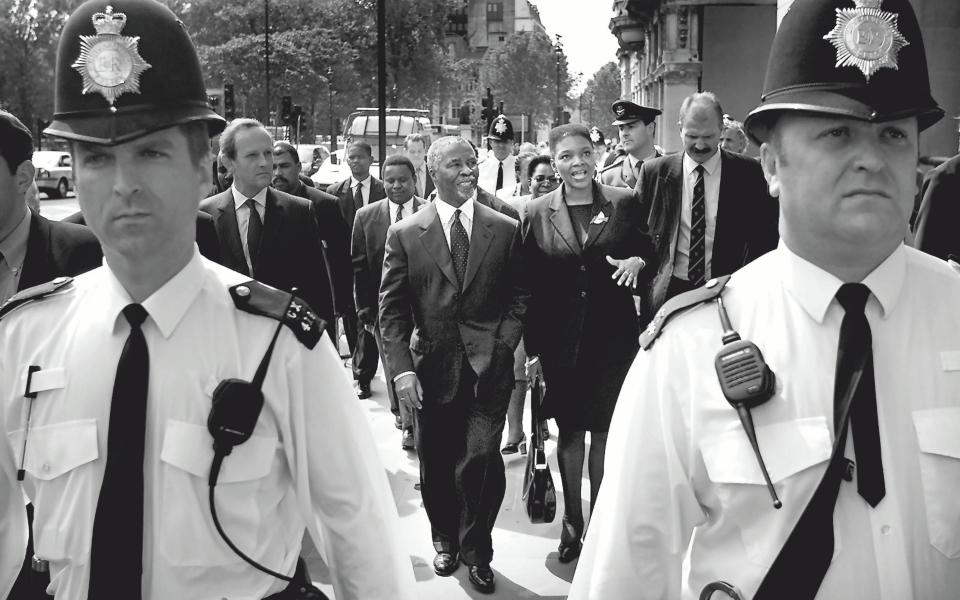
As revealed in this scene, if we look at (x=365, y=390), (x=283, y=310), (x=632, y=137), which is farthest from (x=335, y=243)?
(x=283, y=310)

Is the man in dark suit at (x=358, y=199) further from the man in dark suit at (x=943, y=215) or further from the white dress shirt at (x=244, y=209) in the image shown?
the man in dark suit at (x=943, y=215)

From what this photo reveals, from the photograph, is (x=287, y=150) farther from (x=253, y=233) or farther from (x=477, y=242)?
(x=477, y=242)

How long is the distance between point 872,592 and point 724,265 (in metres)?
4.58

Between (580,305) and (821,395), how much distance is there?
3.96 metres

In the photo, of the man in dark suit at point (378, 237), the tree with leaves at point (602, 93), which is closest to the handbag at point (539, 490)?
the man in dark suit at point (378, 237)

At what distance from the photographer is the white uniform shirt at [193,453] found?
6.82ft

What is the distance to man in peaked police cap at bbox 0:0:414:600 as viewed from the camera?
208 cm

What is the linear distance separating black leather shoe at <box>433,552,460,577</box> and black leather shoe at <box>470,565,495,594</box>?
0.66 feet

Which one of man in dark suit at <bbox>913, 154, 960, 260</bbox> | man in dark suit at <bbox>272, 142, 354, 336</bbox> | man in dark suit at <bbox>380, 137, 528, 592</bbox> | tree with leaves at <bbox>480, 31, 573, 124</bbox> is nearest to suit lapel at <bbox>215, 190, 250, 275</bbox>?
man in dark suit at <bbox>380, 137, 528, 592</bbox>

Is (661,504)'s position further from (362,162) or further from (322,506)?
(362,162)

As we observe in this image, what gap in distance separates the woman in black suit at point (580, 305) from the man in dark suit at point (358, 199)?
4.16m

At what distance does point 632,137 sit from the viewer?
962 centimetres

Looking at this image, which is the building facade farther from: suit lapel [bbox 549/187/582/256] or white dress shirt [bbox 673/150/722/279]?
suit lapel [bbox 549/187/582/256]

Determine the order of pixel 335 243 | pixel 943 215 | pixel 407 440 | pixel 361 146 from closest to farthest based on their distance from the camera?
pixel 943 215, pixel 407 440, pixel 335 243, pixel 361 146
